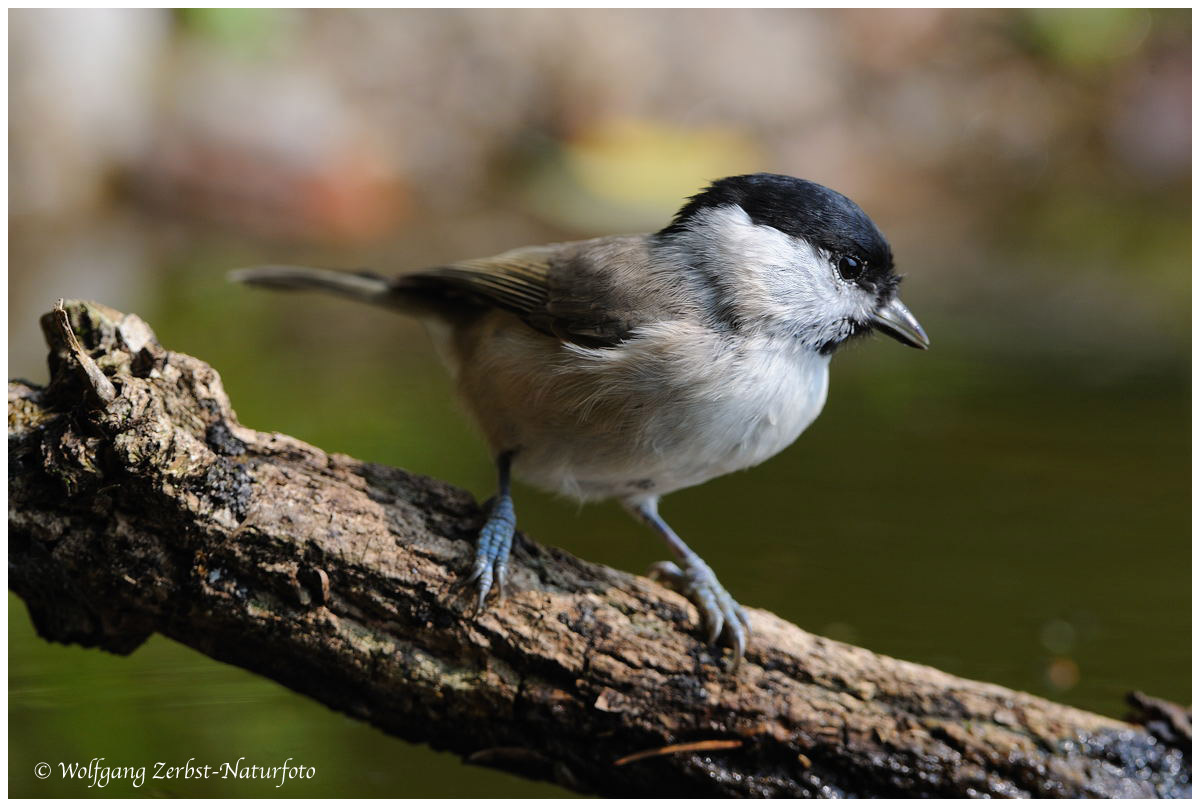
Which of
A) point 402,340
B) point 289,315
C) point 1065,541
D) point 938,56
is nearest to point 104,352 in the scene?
point 1065,541

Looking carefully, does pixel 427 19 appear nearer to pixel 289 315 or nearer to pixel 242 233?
pixel 242 233

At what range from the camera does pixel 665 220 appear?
916cm

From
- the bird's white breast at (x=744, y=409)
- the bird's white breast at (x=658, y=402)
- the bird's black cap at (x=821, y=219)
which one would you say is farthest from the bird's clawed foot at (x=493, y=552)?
the bird's black cap at (x=821, y=219)

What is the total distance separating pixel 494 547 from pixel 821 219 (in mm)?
Answer: 1133

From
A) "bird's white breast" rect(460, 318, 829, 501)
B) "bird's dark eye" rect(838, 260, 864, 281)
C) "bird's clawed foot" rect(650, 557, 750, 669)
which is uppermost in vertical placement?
"bird's dark eye" rect(838, 260, 864, 281)

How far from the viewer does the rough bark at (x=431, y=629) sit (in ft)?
8.25

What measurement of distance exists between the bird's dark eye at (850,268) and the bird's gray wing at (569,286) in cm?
48

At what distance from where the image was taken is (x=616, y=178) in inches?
389

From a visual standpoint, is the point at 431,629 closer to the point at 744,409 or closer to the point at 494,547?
the point at 494,547

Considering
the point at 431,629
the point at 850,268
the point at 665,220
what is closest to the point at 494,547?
the point at 431,629

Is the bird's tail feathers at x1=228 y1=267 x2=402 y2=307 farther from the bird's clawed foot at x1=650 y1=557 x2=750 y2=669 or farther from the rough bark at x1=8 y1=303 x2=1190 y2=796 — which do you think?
the bird's clawed foot at x1=650 y1=557 x2=750 y2=669

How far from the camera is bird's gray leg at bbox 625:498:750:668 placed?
2.85 meters

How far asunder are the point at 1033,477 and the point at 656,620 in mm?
2725

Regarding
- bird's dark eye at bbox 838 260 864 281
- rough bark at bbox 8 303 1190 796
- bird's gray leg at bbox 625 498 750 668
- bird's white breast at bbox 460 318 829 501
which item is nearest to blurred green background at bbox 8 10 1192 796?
rough bark at bbox 8 303 1190 796
